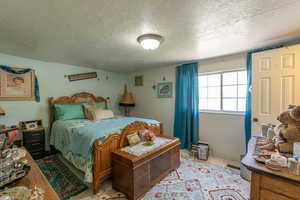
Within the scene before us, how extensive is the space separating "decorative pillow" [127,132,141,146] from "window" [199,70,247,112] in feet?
6.07

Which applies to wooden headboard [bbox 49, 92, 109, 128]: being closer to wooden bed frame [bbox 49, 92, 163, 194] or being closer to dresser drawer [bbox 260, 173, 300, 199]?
wooden bed frame [bbox 49, 92, 163, 194]

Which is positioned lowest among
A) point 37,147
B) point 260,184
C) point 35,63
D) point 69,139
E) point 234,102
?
point 37,147

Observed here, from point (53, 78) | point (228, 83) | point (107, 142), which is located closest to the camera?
point (107, 142)

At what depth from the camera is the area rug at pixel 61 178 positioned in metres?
1.88

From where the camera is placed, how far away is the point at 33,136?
2.68 metres

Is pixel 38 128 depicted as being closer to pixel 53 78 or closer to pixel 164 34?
pixel 53 78

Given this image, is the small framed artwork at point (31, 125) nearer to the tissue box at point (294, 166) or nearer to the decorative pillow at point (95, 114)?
the decorative pillow at point (95, 114)

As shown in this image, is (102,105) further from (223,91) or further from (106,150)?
(223,91)

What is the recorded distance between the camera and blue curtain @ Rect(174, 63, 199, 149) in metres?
3.17

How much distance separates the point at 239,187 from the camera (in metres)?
1.94

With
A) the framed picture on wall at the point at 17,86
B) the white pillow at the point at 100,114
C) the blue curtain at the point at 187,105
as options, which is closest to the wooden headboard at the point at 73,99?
the framed picture on wall at the point at 17,86

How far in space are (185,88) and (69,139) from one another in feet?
8.71

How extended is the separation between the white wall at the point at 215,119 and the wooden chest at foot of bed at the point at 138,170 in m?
1.42

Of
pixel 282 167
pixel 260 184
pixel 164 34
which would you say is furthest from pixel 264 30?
Result: pixel 260 184
